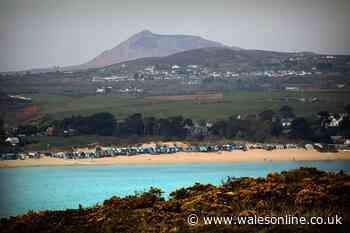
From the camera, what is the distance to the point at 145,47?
108 meters

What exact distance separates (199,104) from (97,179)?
2434 centimetres

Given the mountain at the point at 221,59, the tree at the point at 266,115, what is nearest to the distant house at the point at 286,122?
the tree at the point at 266,115

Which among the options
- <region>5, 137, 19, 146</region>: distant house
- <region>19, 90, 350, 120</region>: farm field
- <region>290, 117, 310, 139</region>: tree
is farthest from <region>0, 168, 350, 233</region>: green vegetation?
<region>19, 90, 350, 120</region>: farm field

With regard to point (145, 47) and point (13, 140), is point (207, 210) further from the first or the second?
point (145, 47)

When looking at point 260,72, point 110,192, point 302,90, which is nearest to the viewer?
point 110,192

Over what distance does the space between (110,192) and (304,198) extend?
15.0 metres

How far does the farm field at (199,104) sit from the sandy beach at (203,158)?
9.07 meters

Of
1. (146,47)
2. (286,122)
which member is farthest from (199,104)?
(146,47)

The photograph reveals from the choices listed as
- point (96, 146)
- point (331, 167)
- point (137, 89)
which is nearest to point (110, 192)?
point (331, 167)

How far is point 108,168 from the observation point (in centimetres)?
3931

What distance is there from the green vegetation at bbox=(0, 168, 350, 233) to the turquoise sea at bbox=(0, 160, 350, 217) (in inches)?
353

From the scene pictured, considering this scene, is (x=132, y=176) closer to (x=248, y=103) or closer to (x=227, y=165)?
(x=227, y=165)

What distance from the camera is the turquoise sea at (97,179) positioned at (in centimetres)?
2541

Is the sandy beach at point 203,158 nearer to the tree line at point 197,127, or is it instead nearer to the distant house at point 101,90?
the tree line at point 197,127
